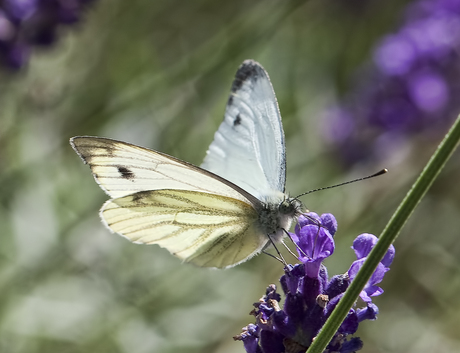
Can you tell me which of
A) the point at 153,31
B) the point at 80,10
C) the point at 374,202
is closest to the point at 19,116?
the point at 80,10

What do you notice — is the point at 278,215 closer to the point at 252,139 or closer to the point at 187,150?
the point at 252,139

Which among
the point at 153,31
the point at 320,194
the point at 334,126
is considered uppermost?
the point at 153,31

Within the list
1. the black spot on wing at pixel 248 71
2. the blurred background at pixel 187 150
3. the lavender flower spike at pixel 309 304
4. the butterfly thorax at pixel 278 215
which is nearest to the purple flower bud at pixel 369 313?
the lavender flower spike at pixel 309 304

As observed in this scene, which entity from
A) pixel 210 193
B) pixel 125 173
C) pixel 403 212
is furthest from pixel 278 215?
pixel 403 212

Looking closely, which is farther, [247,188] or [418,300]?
[418,300]

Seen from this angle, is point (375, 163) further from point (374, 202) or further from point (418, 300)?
point (418, 300)

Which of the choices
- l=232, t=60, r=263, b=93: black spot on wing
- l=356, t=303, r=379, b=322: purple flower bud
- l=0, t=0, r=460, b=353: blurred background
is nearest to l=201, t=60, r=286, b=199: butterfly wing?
l=232, t=60, r=263, b=93: black spot on wing
